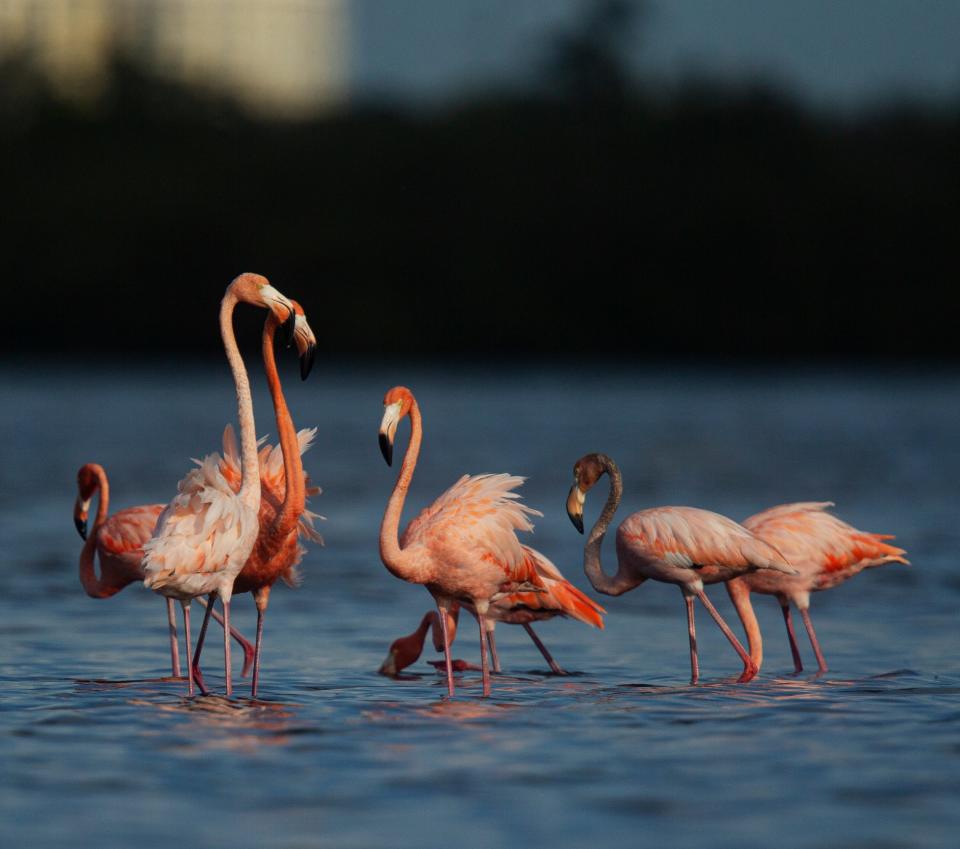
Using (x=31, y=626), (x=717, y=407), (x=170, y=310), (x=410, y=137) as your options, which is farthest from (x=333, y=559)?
(x=410, y=137)

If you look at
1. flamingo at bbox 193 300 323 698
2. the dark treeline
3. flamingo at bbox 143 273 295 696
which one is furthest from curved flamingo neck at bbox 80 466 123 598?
the dark treeline

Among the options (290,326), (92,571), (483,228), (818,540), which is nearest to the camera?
(290,326)

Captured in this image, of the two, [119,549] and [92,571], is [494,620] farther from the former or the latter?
[92,571]

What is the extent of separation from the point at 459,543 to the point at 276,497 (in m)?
0.76

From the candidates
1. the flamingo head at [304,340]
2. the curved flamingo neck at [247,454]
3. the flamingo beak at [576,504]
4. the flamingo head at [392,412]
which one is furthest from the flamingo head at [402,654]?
the flamingo head at [304,340]

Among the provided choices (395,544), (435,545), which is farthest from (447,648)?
(395,544)

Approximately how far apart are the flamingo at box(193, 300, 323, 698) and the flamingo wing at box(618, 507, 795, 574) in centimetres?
133

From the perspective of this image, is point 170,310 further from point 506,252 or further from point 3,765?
point 3,765

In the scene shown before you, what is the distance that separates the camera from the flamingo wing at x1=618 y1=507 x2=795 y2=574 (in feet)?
23.6

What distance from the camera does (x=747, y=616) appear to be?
7609 millimetres

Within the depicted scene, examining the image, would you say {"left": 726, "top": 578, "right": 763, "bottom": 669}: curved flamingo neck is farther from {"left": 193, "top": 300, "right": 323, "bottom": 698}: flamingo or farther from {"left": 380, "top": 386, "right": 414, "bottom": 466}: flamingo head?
{"left": 193, "top": 300, "right": 323, "bottom": 698}: flamingo

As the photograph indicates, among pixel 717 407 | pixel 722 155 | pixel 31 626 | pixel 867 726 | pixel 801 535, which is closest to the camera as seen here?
pixel 867 726

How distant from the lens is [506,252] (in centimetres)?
4750

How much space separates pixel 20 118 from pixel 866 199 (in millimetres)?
23012
